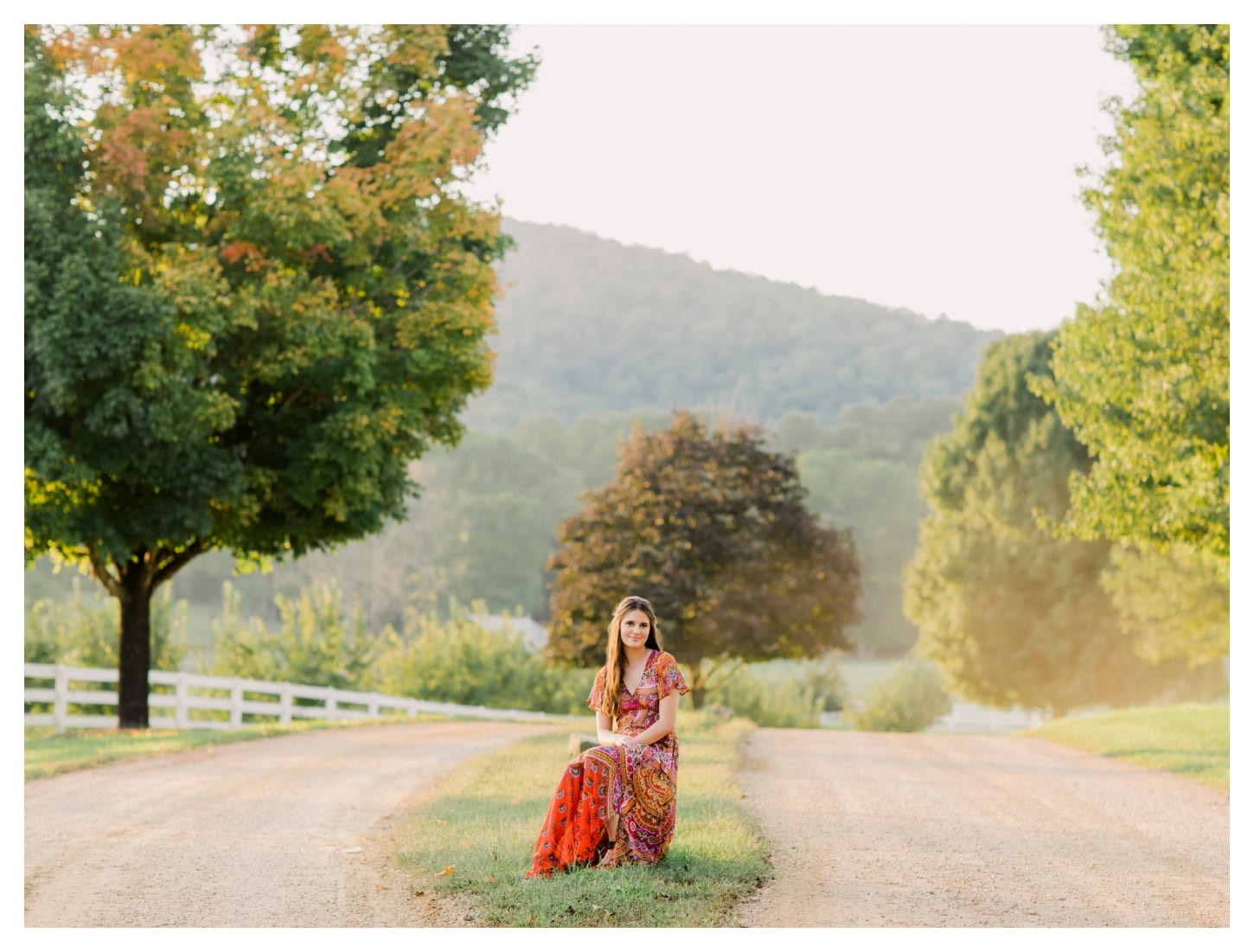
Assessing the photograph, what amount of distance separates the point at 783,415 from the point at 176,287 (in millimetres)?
52037

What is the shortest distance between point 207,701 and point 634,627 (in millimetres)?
14918

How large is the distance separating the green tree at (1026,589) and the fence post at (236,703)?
17.7 m

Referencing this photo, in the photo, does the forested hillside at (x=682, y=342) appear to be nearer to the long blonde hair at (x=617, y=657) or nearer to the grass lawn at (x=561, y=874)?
the grass lawn at (x=561, y=874)

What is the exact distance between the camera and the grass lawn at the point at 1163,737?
47.6 feet

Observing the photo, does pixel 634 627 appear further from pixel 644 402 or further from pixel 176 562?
pixel 644 402

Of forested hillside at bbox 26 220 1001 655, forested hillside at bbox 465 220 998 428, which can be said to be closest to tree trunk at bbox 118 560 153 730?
forested hillside at bbox 26 220 1001 655

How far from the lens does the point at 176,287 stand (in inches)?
585

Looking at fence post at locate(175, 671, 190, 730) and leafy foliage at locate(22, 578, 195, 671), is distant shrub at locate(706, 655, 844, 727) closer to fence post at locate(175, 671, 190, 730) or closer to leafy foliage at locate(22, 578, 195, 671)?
fence post at locate(175, 671, 190, 730)

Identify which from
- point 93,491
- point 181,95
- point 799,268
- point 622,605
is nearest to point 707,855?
point 622,605

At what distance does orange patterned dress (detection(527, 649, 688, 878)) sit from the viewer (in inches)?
296

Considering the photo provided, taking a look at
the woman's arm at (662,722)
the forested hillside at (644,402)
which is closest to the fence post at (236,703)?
the woman's arm at (662,722)

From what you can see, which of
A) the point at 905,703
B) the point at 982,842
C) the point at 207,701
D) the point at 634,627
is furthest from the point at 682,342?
the point at 634,627

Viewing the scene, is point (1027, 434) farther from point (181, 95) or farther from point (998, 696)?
point (181, 95)

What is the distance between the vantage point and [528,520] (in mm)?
58000
